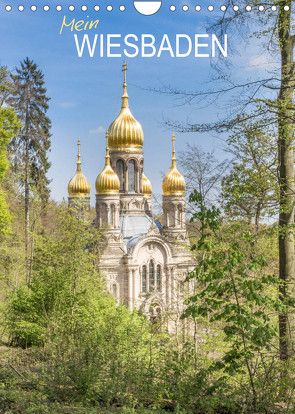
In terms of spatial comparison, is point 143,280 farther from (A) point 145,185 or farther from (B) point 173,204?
(A) point 145,185

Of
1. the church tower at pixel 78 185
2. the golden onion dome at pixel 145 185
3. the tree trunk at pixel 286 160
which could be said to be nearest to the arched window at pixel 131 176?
the golden onion dome at pixel 145 185

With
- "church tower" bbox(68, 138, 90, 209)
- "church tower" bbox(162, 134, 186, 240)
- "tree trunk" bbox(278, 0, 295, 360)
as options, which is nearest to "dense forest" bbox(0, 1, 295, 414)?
"tree trunk" bbox(278, 0, 295, 360)

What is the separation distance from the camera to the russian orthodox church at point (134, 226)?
1179 inches

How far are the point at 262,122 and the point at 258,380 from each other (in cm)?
457

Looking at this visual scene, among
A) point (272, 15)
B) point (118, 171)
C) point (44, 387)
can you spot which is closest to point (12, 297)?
point (44, 387)

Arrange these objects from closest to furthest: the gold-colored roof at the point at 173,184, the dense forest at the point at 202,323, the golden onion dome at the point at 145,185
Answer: the dense forest at the point at 202,323
the gold-colored roof at the point at 173,184
the golden onion dome at the point at 145,185

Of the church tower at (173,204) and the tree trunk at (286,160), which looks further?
the church tower at (173,204)

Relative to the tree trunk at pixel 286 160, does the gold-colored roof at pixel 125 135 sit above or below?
above

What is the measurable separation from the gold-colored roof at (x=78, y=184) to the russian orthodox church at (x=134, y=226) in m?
0.08

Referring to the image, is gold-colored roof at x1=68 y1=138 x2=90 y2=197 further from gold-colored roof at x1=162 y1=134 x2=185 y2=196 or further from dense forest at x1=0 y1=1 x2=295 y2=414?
dense forest at x1=0 y1=1 x2=295 y2=414

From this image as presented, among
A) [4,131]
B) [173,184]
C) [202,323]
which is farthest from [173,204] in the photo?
[202,323]

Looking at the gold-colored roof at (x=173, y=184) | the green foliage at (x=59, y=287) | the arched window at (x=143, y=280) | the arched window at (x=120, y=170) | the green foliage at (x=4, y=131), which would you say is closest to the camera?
the green foliage at (x=59, y=287)

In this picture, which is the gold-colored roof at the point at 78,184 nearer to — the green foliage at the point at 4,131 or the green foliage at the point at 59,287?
the green foliage at the point at 4,131

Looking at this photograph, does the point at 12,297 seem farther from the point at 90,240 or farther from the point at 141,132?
the point at 141,132
